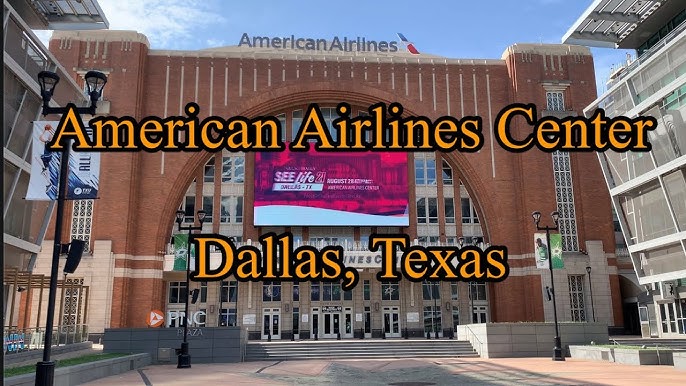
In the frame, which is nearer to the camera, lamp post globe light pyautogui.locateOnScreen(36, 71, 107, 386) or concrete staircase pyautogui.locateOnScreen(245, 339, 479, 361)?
lamp post globe light pyautogui.locateOnScreen(36, 71, 107, 386)

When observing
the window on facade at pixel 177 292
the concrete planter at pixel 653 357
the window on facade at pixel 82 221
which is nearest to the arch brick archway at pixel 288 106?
the window on facade at pixel 177 292

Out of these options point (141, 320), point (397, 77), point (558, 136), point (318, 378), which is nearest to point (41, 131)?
point (318, 378)

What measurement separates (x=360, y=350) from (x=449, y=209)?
19849 millimetres

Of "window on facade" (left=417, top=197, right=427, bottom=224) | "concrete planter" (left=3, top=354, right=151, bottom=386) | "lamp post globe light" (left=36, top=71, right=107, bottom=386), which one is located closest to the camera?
"lamp post globe light" (left=36, top=71, right=107, bottom=386)

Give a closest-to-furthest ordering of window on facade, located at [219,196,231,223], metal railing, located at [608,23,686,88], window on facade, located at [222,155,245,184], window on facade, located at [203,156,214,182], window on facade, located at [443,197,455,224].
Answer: metal railing, located at [608,23,686,88] → window on facade, located at [219,196,231,223] → window on facade, located at [222,155,245,184] → window on facade, located at [203,156,214,182] → window on facade, located at [443,197,455,224]

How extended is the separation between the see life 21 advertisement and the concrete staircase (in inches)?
569

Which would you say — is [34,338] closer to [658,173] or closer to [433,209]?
[658,173]

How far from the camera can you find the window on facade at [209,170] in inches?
2014

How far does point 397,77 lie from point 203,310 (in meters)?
26.1

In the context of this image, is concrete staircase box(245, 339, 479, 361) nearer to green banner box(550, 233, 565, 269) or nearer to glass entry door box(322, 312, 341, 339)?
green banner box(550, 233, 565, 269)

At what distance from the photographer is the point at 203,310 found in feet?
159

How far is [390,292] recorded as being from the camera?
5012 cm

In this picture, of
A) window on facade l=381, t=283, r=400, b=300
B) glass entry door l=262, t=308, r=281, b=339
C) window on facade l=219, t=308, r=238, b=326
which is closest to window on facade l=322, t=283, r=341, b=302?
window on facade l=381, t=283, r=400, b=300

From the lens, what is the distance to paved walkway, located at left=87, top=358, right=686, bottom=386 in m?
18.7
